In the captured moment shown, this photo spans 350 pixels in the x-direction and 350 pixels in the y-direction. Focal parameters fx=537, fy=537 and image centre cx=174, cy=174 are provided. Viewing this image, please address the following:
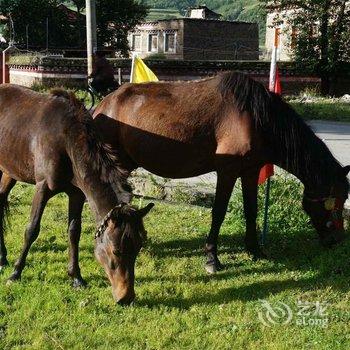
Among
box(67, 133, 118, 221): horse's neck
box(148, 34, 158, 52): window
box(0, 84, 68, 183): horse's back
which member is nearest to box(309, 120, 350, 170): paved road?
box(0, 84, 68, 183): horse's back

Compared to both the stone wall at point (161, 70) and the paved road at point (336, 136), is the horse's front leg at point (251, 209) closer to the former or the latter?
the paved road at point (336, 136)

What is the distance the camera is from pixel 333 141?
502 inches

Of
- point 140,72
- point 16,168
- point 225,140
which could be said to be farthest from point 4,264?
point 140,72

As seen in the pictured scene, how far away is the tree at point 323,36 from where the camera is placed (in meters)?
24.1

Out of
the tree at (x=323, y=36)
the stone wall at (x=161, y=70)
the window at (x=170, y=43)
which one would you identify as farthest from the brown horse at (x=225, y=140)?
the window at (x=170, y=43)

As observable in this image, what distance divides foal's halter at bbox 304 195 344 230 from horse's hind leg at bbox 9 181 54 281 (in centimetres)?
262

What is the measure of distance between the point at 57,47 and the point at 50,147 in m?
30.6

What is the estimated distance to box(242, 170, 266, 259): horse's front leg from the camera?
5.61 meters

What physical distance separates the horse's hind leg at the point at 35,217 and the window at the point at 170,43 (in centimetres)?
4065

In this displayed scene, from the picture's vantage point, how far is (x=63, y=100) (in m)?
4.71

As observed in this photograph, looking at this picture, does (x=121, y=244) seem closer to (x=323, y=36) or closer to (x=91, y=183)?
Answer: (x=91, y=183)

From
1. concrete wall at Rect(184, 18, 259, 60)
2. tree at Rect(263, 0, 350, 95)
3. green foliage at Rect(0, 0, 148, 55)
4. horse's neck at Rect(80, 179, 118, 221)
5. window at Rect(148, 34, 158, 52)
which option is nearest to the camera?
horse's neck at Rect(80, 179, 118, 221)

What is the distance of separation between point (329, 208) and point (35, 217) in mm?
2838

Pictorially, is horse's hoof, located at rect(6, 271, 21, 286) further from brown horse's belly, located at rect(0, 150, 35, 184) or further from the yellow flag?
the yellow flag
